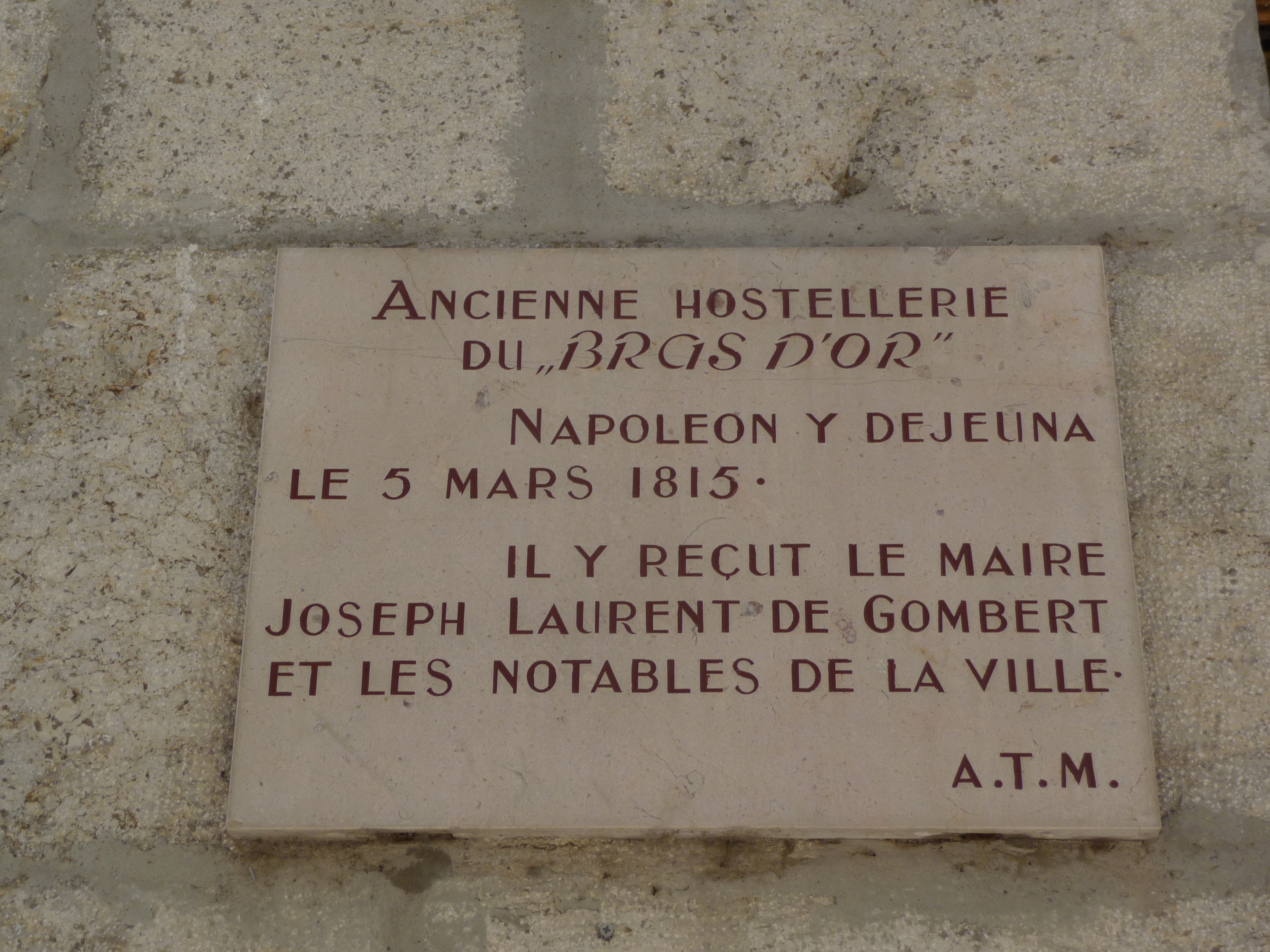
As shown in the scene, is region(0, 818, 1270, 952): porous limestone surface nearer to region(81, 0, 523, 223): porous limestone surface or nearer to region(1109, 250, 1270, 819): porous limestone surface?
region(1109, 250, 1270, 819): porous limestone surface

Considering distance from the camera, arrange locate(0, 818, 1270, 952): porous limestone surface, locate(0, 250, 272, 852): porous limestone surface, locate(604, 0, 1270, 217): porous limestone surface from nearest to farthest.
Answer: locate(0, 818, 1270, 952): porous limestone surface < locate(0, 250, 272, 852): porous limestone surface < locate(604, 0, 1270, 217): porous limestone surface

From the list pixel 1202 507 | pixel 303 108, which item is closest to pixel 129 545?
pixel 303 108

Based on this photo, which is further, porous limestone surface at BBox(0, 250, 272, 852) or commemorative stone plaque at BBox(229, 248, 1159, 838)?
porous limestone surface at BBox(0, 250, 272, 852)

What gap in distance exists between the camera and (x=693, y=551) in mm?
1884

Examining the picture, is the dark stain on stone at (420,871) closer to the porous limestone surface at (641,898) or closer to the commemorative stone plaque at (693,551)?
the porous limestone surface at (641,898)

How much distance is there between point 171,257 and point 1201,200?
202 centimetres

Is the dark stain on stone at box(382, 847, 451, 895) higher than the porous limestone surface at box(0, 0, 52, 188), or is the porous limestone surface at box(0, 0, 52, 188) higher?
the porous limestone surface at box(0, 0, 52, 188)

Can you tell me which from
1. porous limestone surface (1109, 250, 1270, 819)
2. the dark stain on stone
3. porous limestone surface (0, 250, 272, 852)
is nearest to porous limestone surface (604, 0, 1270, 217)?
porous limestone surface (1109, 250, 1270, 819)

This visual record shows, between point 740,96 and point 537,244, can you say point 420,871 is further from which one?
point 740,96

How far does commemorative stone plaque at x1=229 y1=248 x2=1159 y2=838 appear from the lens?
177 cm

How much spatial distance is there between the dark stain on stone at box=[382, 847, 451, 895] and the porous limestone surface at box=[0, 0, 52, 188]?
5.09 ft

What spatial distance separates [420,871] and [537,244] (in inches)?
46.2

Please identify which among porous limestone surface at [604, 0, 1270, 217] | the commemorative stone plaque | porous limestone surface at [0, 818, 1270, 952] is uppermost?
porous limestone surface at [604, 0, 1270, 217]

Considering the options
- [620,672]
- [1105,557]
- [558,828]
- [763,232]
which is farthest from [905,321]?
[558,828]
